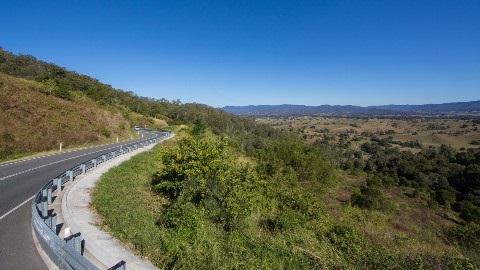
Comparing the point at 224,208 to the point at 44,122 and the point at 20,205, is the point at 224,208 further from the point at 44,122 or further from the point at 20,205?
the point at 44,122

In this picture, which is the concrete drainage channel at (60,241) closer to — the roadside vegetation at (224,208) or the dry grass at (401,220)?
the roadside vegetation at (224,208)

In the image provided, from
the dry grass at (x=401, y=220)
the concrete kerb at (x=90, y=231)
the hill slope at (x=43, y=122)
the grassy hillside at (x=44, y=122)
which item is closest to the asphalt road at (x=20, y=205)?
the concrete kerb at (x=90, y=231)

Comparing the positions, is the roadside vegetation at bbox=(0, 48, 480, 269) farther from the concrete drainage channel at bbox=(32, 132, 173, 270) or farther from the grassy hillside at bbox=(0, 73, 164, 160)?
the concrete drainage channel at bbox=(32, 132, 173, 270)

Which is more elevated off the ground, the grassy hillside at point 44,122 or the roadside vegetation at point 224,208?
the grassy hillside at point 44,122

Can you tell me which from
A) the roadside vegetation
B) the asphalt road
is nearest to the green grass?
the roadside vegetation

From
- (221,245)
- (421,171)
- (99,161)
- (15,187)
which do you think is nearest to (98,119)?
(99,161)

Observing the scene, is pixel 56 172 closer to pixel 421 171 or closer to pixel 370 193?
pixel 370 193
